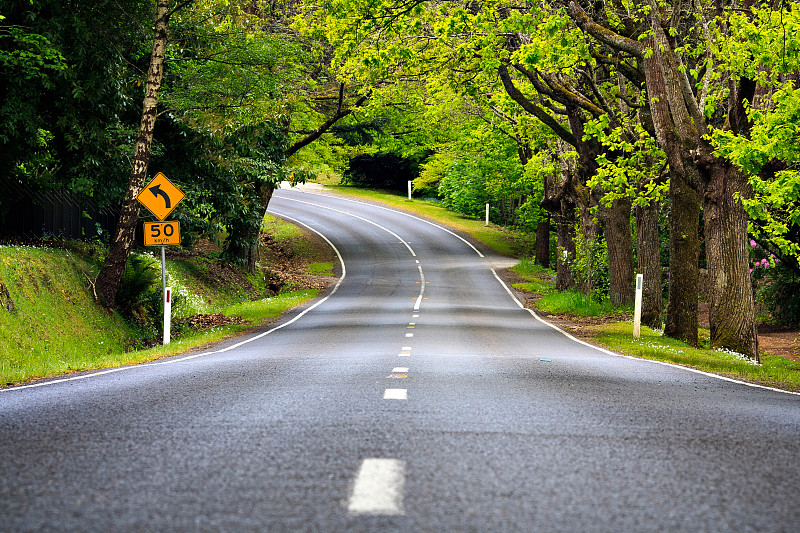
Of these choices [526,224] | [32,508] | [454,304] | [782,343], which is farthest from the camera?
[526,224]

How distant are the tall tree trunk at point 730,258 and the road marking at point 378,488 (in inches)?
529

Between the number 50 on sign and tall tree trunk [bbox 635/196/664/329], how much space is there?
12749 millimetres

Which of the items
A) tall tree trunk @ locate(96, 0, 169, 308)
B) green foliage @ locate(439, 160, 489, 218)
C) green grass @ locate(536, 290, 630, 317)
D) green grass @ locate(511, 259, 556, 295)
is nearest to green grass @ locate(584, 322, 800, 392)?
green grass @ locate(536, 290, 630, 317)

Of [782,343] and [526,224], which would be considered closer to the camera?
[782,343]

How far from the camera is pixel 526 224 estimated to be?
187 feet

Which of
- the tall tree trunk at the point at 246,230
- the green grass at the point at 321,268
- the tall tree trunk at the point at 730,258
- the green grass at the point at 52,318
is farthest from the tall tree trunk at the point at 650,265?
the green grass at the point at 321,268

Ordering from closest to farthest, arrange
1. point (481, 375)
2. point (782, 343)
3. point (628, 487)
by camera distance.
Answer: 1. point (628, 487)
2. point (481, 375)
3. point (782, 343)

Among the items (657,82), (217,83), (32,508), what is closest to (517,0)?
(657,82)

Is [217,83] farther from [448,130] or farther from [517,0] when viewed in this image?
[448,130]

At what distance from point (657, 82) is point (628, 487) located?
14.4 metres

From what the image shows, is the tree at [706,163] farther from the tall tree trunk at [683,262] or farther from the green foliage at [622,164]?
the green foliage at [622,164]

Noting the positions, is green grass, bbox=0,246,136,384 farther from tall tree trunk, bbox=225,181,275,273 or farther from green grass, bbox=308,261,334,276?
green grass, bbox=308,261,334,276

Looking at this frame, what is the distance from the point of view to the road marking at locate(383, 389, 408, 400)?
317 inches

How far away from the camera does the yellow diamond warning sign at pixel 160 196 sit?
737 inches
